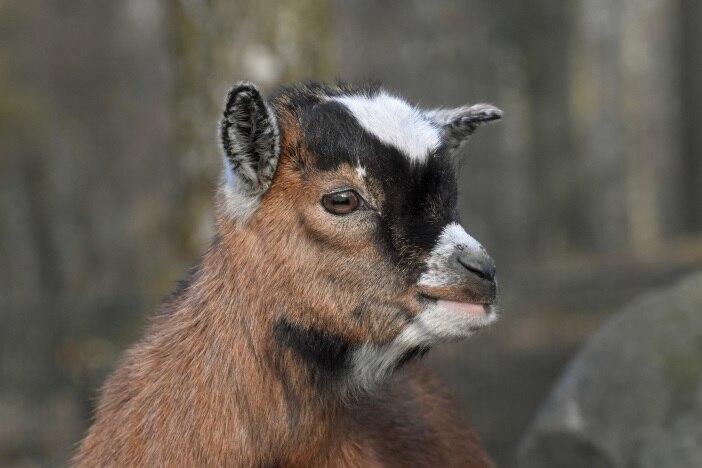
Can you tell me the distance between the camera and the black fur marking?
454 centimetres

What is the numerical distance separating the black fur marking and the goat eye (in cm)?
49

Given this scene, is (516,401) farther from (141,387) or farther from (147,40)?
(147,40)

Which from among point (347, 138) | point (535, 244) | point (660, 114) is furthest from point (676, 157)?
point (347, 138)

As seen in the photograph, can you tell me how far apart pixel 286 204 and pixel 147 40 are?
90.7 ft

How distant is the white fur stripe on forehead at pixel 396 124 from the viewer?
4629mm

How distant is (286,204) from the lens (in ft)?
15.4

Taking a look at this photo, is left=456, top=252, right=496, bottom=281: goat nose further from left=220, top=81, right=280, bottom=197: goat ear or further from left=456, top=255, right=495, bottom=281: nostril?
left=220, top=81, right=280, bottom=197: goat ear

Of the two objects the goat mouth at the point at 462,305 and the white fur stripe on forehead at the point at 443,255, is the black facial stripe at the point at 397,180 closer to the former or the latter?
the white fur stripe on forehead at the point at 443,255

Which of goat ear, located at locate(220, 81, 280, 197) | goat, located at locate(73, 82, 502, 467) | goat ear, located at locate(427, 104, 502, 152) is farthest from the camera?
goat ear, located at locate(427, 104, 502, 152)

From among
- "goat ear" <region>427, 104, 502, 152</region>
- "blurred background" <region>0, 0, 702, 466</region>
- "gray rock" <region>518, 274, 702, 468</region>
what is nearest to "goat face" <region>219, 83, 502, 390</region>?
"goat ear" <region>427, 104, 502, 152</region>

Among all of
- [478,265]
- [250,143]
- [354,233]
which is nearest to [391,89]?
[250,143]

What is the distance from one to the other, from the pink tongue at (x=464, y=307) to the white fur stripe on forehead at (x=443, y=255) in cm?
8

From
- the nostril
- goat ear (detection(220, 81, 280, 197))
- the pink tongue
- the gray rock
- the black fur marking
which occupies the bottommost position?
the gray rock

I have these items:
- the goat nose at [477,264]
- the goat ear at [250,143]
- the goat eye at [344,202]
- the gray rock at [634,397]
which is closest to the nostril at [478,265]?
the goat nose at [477,264]
